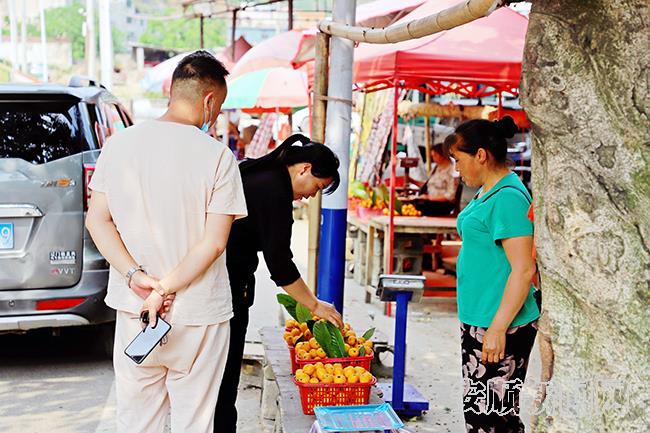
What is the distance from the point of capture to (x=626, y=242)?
106 inches

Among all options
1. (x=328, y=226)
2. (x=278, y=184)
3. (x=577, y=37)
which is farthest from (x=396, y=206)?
(x=577, y=37)

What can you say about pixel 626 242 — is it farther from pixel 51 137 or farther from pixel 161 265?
pixel 51 137

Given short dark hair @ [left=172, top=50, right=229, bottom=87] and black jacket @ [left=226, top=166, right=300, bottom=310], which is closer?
short dark hair @ [left=172, top=50, right=229, bottom=87]

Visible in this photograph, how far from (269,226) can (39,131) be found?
2980mm

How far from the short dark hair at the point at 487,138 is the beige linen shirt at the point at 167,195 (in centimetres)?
113

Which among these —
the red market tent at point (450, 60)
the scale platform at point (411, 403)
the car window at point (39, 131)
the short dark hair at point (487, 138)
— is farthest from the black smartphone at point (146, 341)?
the red market tent at point (450, 60)

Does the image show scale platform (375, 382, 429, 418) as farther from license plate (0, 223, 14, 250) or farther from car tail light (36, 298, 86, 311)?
license plate (0, 223, 14, 250)

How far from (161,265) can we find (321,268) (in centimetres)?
263

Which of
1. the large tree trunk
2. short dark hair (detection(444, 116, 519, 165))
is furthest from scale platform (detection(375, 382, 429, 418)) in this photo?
the large tree trunk

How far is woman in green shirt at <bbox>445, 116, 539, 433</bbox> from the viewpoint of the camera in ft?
12.6

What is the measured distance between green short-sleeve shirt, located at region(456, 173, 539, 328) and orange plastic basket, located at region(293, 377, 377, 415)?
0.60 metres

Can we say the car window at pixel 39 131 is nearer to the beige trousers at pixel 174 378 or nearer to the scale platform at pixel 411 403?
the scale platform at pixel 411 403

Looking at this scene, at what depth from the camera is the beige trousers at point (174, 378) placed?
352 centimetres

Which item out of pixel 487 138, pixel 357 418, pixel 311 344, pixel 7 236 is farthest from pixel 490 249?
pixel 7 236
